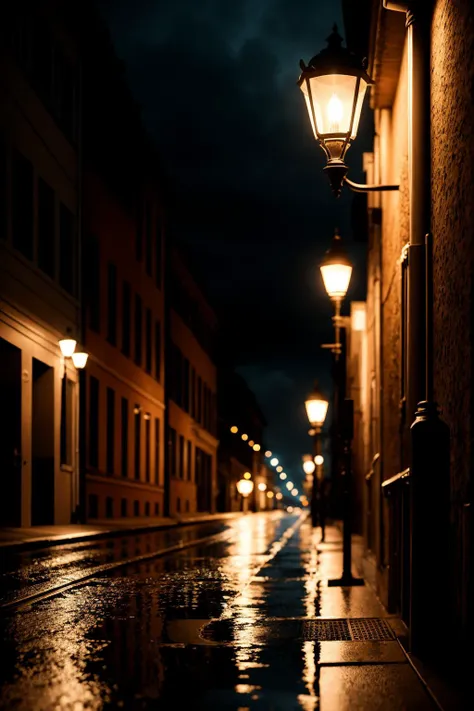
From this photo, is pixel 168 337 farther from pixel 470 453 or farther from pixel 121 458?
pixel 470 453

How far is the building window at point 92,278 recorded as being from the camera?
3556 centimetres

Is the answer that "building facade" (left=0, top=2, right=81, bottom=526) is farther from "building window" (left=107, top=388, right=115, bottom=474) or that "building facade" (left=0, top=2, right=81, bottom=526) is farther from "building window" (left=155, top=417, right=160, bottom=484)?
"building window" (left=155, top=417, right=160, bottom=484)

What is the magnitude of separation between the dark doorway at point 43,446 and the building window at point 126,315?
1256 cm

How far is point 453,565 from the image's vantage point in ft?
24.9

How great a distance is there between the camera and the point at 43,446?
28.8 meters

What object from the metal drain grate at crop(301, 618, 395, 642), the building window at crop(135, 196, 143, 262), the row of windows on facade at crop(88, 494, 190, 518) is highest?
the building window at crop(135, 196, 143, 262)

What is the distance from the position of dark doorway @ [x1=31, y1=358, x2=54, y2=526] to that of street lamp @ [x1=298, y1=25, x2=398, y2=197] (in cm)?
1977

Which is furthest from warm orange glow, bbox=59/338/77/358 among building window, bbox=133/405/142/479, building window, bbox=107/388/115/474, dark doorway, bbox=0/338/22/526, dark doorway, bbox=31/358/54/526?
building window, bbox=133/405/142/479

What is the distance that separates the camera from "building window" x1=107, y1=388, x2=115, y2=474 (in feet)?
126

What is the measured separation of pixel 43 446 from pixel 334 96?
20.5m

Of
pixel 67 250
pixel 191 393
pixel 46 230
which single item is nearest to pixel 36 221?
pixel 46 230

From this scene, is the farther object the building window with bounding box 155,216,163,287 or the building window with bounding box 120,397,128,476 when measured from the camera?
the building window with bounding box 155,216,163,287

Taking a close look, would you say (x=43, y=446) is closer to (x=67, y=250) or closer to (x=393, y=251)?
(x=67, y=250)

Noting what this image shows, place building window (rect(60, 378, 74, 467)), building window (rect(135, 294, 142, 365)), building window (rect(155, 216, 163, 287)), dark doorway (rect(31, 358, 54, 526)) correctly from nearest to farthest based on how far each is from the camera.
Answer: dark doorway (rect(31, 358, 54, 526)), building window (rect(60, 378, 74, 467)), building window (rect(135, 294, 142, 365)), building window (rect(155, 216, 163, 287))
